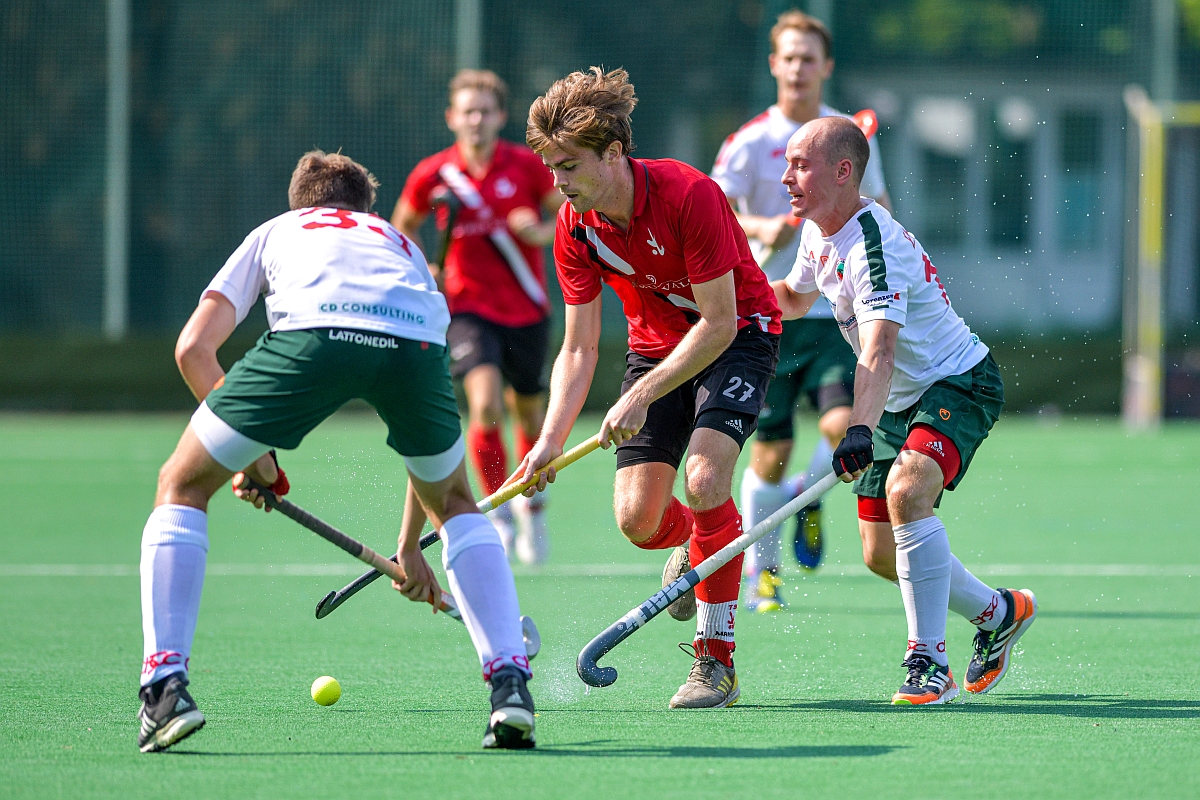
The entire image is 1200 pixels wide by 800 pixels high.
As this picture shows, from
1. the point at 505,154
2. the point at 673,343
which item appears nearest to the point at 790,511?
the point at 673,343

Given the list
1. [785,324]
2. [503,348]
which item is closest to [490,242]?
[503,348]

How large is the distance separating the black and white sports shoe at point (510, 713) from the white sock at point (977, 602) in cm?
144

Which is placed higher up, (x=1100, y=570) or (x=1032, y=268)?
(x=1032, y=268)

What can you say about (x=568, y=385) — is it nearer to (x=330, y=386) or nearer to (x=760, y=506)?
(x=330, y=386)

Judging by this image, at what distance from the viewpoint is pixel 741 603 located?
577 cm

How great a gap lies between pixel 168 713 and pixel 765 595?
2.89 metres

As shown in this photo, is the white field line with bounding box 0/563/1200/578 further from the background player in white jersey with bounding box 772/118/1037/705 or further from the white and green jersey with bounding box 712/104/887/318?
the background player in white jersey with bounding box 772/118/1037/705

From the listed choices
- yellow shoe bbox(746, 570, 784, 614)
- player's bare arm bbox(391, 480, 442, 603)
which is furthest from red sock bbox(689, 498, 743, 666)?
yellow shoe bbox(746, 570, 784, 614)

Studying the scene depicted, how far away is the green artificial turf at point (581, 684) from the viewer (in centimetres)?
299

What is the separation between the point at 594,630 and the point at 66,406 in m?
12.0

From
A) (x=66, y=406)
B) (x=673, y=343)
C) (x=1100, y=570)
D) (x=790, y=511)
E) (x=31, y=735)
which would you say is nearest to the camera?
(x=31, y=735)

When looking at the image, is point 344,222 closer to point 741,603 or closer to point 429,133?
point 741,603

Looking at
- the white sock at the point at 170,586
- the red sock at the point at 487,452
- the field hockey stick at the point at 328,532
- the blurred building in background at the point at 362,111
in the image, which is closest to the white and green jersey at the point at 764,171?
the red sock at the point at 487,452

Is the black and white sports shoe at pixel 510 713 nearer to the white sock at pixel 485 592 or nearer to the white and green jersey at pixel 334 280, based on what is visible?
the white sock at pixel 485 592
